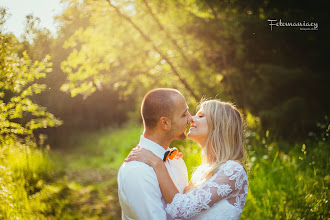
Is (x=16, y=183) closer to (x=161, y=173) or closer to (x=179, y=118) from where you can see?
(x=161, y=173)

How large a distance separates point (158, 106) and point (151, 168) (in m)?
0.51

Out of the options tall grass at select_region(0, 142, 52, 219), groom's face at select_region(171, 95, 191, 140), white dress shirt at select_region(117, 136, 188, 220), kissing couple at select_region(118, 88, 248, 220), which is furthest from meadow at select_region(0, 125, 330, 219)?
white dress shirt at select_region(117, 136, 188, 220)

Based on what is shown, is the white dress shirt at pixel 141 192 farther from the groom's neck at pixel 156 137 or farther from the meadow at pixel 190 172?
the meadow at pixel 190 172

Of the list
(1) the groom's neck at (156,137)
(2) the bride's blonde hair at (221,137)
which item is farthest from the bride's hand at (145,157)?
(2) the bride's blonde hair at (221,137)

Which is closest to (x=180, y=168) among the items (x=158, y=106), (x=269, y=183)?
(x=158, y=106)

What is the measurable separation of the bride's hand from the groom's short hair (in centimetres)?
25

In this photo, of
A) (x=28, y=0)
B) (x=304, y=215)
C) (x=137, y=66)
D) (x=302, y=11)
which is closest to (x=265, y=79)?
(x=302, y=11)

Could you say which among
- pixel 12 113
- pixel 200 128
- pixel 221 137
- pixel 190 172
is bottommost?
pixel 190 172

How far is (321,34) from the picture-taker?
233 inches

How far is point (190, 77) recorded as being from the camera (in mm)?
7547

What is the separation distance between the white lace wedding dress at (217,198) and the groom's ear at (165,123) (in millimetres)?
547

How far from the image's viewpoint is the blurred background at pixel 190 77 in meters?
4.03

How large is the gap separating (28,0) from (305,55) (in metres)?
5.06

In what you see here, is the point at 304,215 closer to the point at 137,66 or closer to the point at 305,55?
the point at 305,55
